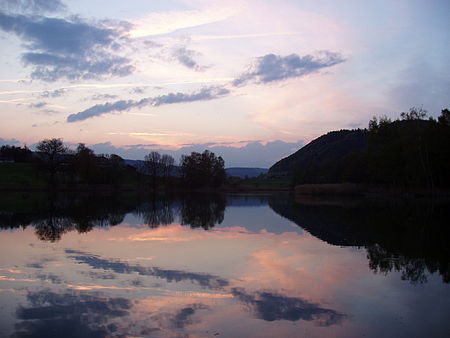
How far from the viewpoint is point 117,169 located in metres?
87.1

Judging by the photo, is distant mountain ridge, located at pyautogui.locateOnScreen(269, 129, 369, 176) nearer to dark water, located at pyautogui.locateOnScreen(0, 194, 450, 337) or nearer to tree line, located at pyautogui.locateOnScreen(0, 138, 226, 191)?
tree line, located at pyautogui.locateOnScreen(0, 138, 226, 191)

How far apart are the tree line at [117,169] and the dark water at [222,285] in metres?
67.6

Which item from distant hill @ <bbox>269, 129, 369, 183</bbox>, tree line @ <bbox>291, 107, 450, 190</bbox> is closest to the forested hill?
tree line @ <bbox>291, 107, 450, 190</bbox>

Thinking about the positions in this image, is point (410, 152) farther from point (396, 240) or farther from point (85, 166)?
point (85, 166)

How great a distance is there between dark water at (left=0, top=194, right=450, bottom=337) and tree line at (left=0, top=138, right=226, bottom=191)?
6761 centimetres

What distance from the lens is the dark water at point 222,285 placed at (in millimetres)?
7027

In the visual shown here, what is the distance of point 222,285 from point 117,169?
8052 centimetres

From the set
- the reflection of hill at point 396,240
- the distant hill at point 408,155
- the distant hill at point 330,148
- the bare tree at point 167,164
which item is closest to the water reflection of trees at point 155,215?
the reflection of hill at point 396,240

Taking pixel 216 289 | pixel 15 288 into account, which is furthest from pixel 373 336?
pixel 15 288

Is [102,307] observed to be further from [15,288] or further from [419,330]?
[419,330]

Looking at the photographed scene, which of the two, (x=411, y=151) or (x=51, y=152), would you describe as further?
(x=51, y=152)

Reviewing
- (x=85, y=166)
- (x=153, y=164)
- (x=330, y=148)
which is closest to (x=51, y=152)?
(x=85, y=166)

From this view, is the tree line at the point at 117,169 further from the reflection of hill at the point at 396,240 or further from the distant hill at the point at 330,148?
the reflection of hill at the point at 396,240

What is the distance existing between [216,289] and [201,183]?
8269 cm
